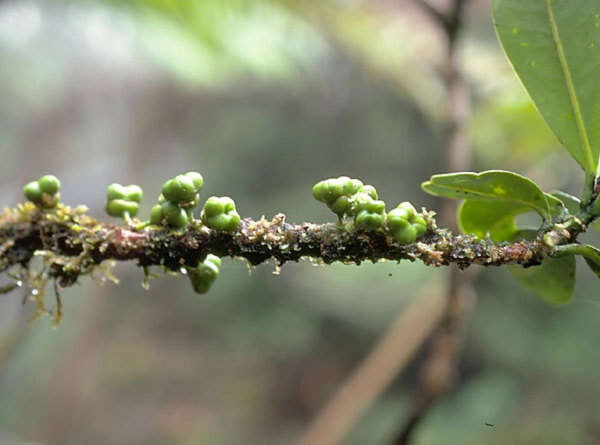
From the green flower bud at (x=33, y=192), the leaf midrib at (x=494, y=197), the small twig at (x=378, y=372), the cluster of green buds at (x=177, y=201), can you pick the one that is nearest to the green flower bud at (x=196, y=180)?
the cluster of green buds at (x=177, y=201)

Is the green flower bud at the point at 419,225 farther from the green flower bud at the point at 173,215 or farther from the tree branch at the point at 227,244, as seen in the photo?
the green flower bud at the point at 173,215

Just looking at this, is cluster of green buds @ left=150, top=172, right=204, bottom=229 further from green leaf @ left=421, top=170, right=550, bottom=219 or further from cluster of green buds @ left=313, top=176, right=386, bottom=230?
green leaf @ left=421, top=170, right=550, bottom=219

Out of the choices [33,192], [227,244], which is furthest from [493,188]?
[33,192]

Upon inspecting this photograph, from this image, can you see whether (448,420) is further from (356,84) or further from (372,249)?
(356,84)

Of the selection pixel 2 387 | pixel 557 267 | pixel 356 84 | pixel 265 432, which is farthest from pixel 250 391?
pixel 557 267

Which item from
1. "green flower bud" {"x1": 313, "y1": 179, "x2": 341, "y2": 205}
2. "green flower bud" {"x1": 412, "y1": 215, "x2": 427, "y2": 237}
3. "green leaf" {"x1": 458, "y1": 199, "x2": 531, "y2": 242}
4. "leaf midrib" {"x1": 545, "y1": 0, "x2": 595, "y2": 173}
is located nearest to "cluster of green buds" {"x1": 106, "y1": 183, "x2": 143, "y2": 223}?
"green flower bud" {"x1": 313, "y1": 179, "x2": 341, "y2": 205}

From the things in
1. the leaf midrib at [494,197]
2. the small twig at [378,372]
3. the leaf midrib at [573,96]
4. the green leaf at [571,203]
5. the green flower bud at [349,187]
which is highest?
the leaf midrib at [573,96]

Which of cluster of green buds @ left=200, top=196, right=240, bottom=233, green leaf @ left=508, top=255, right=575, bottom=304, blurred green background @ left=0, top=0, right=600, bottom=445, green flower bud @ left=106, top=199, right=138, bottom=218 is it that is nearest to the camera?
cluster of green buds @ left=200, top=196, right=240, bottom=233
